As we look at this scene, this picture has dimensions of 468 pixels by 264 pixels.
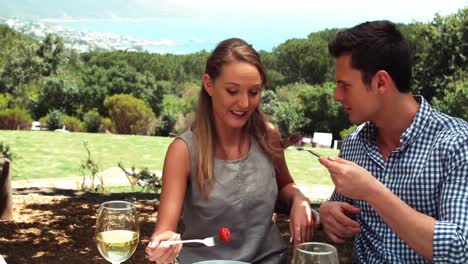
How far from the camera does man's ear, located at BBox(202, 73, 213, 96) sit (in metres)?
1.79

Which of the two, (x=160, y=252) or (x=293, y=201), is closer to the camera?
(x=160, y=252)

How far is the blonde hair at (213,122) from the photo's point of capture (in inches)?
67.1

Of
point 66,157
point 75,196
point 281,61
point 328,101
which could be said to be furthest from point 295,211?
point 281,61

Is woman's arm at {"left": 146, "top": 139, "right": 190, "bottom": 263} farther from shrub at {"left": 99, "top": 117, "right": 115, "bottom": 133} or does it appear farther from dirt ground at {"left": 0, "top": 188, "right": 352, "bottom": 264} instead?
shrub at {"left": 99, "top": 117, "right": 115, "bottom": 133}

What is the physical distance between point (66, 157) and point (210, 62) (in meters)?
17.4

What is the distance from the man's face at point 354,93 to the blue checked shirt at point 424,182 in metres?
0.12

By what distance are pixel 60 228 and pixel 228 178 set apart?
8.91ft

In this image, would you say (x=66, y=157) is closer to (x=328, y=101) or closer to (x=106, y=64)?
(x=328, y=101)

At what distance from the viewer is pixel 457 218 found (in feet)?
4.37

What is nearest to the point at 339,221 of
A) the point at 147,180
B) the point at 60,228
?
the point at 60,228

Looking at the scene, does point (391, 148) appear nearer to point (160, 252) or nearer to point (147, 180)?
point (160, 252)

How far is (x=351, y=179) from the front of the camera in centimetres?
131

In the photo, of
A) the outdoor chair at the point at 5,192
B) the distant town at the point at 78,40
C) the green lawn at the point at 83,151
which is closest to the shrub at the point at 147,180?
the outdoor chair at the point at 5,192

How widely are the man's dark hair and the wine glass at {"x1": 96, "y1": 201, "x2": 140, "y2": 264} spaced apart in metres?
0.70
